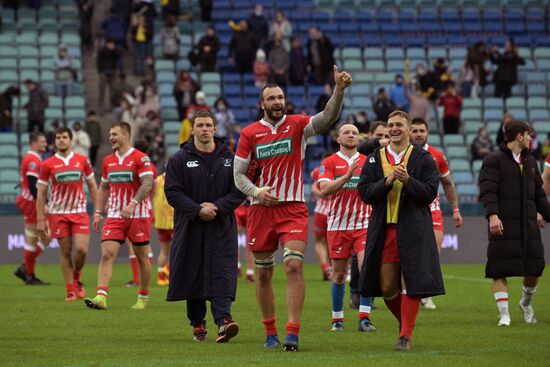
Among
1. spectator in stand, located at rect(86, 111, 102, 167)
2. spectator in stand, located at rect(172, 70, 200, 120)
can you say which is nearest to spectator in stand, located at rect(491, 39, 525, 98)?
spectator in stand, located at rect(172, 70, 200, 120)

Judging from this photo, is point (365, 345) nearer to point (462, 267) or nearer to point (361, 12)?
point (462, 267)

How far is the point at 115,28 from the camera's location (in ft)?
110

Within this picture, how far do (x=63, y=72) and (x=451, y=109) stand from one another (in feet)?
32.6

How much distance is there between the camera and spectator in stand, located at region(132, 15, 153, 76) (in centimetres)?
3356

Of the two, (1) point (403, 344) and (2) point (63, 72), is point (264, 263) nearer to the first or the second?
(1) point (403, 344)

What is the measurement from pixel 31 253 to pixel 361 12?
19.0 metres

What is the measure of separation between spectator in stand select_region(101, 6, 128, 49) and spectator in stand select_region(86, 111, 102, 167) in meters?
4.21

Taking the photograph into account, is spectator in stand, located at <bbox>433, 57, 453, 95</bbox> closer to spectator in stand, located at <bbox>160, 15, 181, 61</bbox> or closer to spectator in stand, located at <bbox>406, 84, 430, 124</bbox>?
spectator in stand, located at <bbox>406, 84, 430, 124</bbox>

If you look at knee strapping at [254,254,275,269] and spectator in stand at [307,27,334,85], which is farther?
spectator in stand at [307,27,334,85]

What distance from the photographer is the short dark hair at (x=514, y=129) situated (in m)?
13.3

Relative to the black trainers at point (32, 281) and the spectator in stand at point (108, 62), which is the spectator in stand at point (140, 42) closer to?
the spectator in stand at point (108, 62)

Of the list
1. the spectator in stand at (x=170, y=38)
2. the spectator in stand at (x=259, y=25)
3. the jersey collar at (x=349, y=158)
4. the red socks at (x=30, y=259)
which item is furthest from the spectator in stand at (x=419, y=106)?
the jersey collar at (x=349, y=158)

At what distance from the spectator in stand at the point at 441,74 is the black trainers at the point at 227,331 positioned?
854 inches

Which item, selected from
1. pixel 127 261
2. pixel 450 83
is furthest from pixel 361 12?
pixel 127 261
